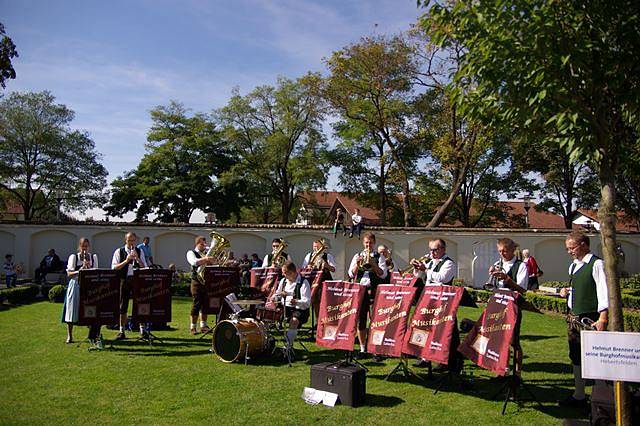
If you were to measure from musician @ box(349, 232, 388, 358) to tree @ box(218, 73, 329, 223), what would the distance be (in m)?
32.5

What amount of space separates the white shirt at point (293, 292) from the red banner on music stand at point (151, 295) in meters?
2.37

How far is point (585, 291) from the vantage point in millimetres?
6062

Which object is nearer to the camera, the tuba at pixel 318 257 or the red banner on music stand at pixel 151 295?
the red banner on music stand at pixel 151 295

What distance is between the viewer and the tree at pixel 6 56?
18109 millimetres

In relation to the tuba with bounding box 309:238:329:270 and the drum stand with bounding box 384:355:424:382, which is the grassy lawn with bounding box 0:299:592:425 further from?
the tuba with bounding box 309:238:329:270

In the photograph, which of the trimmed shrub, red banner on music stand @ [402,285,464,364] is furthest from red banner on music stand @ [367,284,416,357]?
the trimmed shrub

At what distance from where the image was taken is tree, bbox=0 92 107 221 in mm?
44188

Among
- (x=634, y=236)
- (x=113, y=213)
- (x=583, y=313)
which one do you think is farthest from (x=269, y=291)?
(x=113, y=213)

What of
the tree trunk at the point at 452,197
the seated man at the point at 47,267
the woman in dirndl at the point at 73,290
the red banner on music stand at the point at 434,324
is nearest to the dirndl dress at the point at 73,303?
the woman in dirndl at the point at 73,290

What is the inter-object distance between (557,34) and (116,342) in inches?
360

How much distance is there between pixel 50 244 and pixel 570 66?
82.7ft

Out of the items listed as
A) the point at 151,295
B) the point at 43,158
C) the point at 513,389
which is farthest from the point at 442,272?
the point at 43,158

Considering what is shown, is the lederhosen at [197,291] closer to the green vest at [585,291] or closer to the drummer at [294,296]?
the drummer at [294,296]

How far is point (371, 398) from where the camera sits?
6480 millimetres
